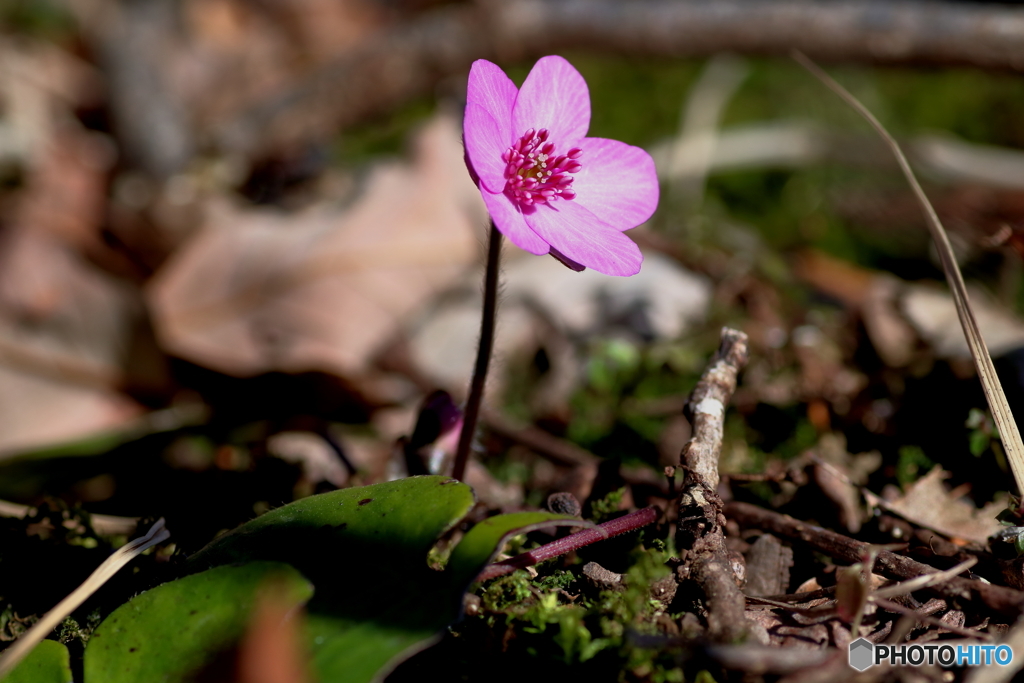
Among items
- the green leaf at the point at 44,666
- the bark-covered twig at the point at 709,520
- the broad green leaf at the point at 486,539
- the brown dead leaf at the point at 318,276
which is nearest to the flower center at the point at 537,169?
the bark-covered twig at the point at 709,520

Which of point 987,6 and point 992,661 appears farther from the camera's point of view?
point 987,6

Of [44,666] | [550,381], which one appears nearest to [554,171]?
[44,666]

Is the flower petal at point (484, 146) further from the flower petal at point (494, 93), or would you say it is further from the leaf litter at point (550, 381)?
the leaf litter at point (550, 381)

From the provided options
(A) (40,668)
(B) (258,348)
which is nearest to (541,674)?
(A) (40,668)

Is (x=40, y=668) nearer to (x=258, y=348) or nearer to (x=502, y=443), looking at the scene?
(x=502, y=443)

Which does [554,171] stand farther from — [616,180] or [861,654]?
[861,654]
